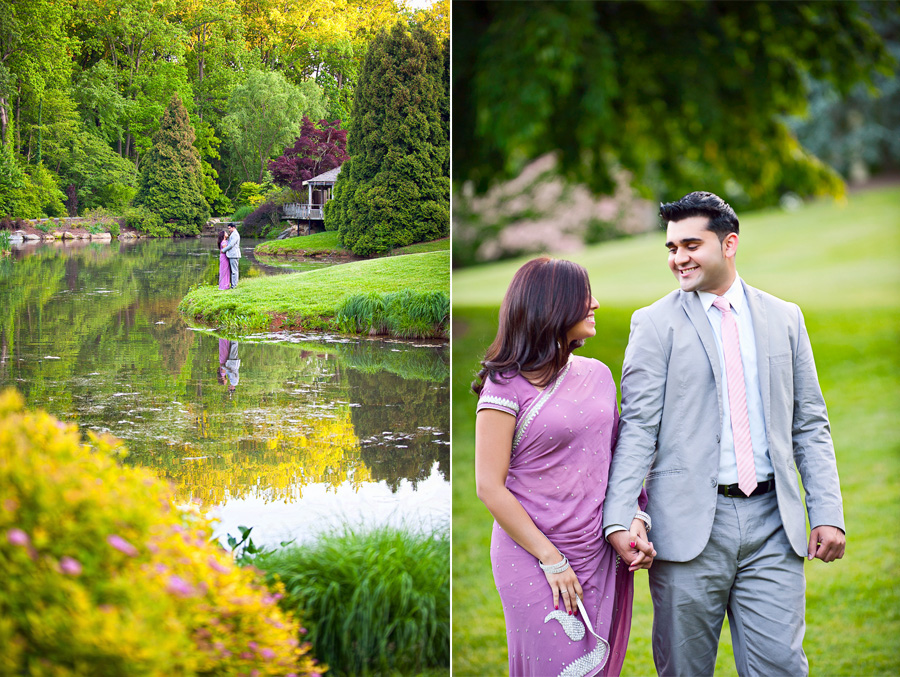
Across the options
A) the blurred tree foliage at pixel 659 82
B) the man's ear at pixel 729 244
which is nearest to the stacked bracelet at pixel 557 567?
the man's ear at pixel 729 244

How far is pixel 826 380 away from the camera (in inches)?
168

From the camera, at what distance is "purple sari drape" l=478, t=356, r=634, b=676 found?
70.8 inches

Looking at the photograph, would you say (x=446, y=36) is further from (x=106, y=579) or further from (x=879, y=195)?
(x=879, y=195)

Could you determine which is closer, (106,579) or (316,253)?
(106,579)

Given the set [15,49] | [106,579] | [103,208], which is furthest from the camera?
[103,208]

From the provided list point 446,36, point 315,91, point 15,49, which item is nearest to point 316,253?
point 315,91

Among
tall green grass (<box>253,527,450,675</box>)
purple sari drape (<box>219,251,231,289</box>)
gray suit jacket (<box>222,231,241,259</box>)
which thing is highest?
gray suit jacket (<box>222,231,241,259</box>)

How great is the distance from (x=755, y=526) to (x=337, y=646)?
1241 millimetres

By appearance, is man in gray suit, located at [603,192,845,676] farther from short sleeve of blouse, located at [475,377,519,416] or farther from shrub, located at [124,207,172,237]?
shrub, located at [124,207,172,237]

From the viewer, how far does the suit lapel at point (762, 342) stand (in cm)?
191

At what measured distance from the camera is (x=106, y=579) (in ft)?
4.78

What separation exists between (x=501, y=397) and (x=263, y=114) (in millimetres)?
1341

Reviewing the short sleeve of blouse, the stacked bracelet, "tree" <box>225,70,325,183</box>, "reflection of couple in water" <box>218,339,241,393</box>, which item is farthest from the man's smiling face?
"reflection of couple in water" <box>218,339,241,393</box>

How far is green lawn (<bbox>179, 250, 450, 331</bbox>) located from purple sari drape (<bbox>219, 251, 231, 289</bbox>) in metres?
0.02
